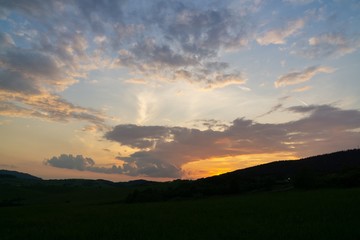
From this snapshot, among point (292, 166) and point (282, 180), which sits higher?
point (292, 166)

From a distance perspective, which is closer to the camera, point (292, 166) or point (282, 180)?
point (282, 180)

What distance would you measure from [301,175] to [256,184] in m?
23.2

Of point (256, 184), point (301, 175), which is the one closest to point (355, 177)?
point (301, 175)

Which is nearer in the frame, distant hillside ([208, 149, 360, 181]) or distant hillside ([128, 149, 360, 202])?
distant hillside ([128, 149, 360, 202])

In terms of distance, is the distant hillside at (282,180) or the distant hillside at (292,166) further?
the distant hillside at (292,166)

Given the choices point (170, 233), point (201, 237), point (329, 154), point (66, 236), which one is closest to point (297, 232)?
point (201, 237)

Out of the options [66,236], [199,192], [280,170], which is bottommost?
[66,236]

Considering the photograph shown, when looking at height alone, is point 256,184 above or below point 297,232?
above

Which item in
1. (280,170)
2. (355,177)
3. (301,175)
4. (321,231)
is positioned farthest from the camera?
(280,170)

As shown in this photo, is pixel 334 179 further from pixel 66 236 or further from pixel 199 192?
pixel 66 236

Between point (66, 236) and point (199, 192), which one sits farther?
point (199, 192)

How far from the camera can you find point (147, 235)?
2467 cm

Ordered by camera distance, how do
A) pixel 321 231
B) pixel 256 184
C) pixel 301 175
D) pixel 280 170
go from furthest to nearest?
pixel 280 170 → pixel 256 184 → pixel 301 175 → pixel 321 231

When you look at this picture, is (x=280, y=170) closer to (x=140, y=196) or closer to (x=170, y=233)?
(x=140, y=196)
